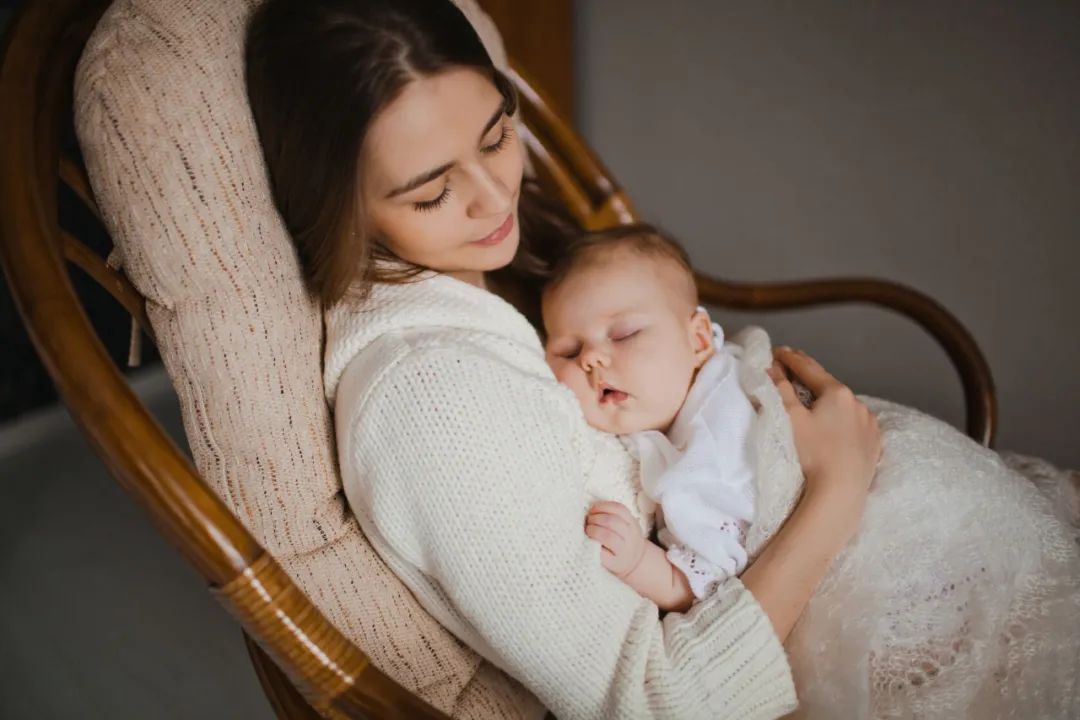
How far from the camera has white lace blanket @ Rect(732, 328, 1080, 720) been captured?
3.01ft

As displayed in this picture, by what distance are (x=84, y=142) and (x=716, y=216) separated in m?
1.55

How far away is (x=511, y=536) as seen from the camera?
31.3 inches

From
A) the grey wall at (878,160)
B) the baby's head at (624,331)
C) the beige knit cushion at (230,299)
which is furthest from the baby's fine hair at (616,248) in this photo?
the grey wall at (878,160)

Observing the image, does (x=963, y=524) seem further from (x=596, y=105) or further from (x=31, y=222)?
(x=596, y=105)

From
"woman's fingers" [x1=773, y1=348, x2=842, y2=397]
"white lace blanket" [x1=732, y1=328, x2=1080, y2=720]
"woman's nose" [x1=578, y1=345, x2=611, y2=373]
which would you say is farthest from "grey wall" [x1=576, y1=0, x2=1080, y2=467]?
"woman's nose" [x1=578, y1=345, x2=611, y2=373]

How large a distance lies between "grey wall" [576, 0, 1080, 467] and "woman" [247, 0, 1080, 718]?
3.32 feet

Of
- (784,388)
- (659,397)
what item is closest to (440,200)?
(659,397)

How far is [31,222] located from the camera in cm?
73

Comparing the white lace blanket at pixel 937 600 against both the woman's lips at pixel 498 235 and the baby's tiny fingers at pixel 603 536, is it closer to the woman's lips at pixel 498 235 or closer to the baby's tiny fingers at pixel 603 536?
the baby's tiny fingers at pixel 603 536

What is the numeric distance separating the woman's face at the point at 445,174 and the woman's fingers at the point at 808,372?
0.50m

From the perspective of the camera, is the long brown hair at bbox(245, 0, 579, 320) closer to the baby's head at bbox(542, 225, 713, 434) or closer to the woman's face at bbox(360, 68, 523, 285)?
the woman's face at bbox(360, 68, 523, 285)

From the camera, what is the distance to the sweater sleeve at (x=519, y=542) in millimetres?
794

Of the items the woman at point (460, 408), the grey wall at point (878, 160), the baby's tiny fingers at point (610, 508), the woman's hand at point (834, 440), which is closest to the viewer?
the woman at point (460, 408)

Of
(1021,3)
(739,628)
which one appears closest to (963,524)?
(739,628)
